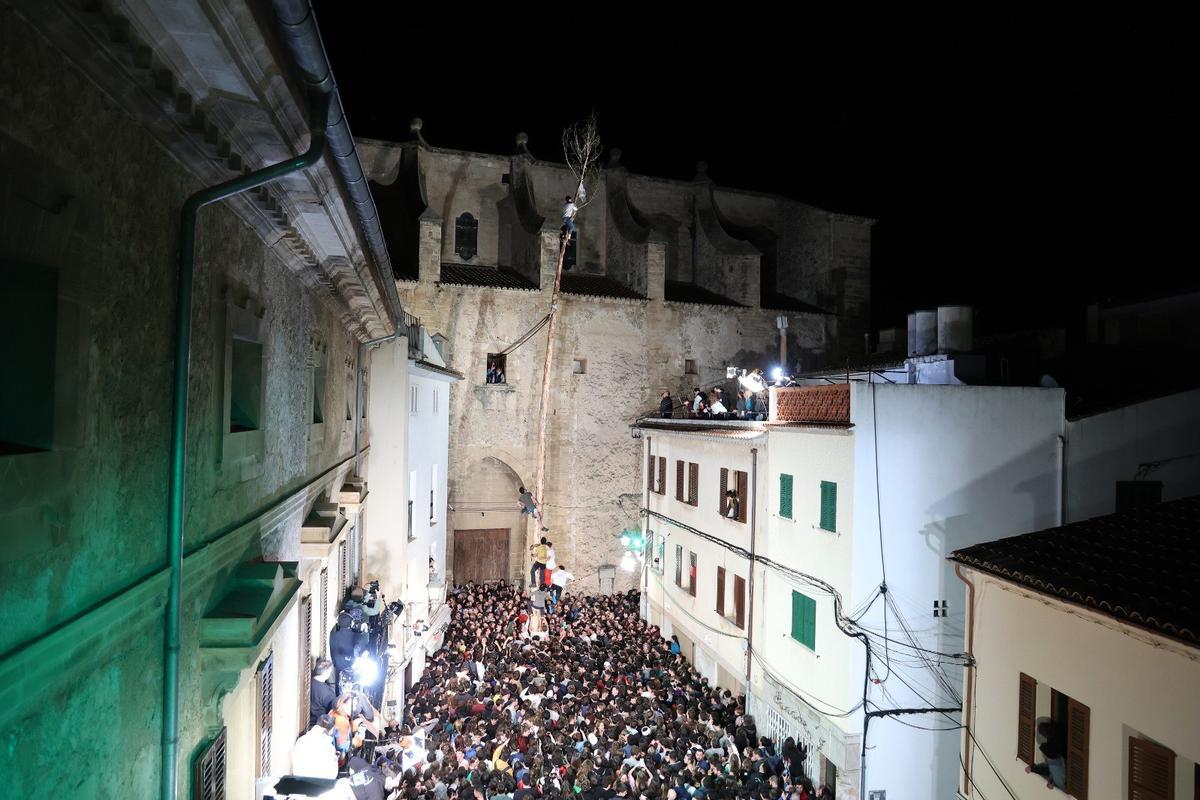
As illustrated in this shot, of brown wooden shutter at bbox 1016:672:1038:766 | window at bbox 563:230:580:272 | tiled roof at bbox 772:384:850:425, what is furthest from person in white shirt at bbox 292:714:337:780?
window at bbox 563:230:580:272

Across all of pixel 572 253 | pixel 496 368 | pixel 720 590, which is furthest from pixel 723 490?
pixel 572 253

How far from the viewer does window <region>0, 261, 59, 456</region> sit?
2.57 m

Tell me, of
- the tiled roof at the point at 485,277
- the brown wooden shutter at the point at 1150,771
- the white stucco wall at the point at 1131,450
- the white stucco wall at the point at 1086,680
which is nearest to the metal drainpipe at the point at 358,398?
the white stucco wall at the point at 1086,680

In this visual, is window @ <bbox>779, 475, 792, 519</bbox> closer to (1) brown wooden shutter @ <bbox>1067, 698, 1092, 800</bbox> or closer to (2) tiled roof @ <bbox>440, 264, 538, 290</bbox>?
(1) brown wooden shutter @ <bbox>1067, 698, 1092, 800</bbox>

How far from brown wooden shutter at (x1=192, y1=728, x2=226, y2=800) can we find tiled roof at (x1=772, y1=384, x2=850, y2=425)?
11161 millimetres

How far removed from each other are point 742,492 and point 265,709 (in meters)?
12.6

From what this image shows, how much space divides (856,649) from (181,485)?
12327 mm

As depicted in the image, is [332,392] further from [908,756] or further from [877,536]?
[908,756]

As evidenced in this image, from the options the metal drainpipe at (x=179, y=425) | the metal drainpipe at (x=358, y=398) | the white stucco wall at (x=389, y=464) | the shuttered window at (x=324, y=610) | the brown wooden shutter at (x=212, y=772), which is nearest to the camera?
the metal drainpipe at (x=179, y=425)

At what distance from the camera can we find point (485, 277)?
27328 millimetres

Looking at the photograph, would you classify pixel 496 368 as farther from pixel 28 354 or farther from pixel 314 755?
pixel 28 354

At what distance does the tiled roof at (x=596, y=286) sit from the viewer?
88.6 feet

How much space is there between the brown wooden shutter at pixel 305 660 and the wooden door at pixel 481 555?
1783 centimetres

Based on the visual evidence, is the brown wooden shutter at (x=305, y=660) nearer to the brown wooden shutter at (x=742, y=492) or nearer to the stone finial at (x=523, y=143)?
the brown wooden shutter at (x=742, y=492)
